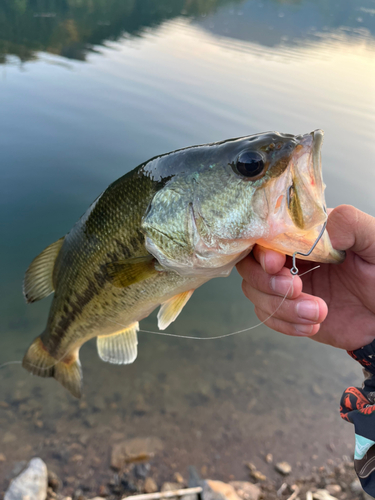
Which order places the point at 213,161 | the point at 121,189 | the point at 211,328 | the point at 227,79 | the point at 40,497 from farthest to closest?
the point at 227,79
the point at 211,328
the point at 40,497
the point at 121,189
the point at 213,161

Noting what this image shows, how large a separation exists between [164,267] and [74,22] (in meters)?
22.6

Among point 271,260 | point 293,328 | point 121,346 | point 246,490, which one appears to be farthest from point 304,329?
point 246,490

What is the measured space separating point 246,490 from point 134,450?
3.70 feet

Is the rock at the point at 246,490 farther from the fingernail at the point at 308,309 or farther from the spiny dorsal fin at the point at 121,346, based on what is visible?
the fingernail at the point at 308,309

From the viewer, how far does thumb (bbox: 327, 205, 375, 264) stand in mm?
1684

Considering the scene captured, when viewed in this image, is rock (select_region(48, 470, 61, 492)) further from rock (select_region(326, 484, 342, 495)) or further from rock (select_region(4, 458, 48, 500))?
rock (select_region(326, 484, 342, 495))

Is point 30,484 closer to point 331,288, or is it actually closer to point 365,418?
point 365,418

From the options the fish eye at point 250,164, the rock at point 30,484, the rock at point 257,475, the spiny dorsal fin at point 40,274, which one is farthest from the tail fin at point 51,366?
the fish eye at point 250,164

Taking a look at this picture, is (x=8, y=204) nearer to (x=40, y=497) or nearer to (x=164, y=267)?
(x=40, y=497)

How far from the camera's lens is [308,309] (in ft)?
5.25

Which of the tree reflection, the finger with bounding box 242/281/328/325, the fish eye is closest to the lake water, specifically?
the tree reflection

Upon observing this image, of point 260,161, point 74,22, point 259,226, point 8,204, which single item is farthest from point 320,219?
point 74,22

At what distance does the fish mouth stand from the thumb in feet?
1.10

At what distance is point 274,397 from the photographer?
13.1 ft
